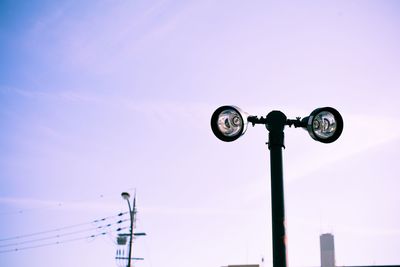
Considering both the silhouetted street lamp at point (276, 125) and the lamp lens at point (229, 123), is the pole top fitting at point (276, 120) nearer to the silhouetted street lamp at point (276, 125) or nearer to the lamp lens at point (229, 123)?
the silhouetted street lamp at point (276, 125)

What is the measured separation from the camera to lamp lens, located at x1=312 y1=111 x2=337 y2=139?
394 centimetres

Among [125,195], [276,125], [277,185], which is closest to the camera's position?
[277,185]

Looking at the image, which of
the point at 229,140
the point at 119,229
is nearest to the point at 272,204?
the point at 229,140

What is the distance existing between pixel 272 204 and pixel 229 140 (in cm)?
86

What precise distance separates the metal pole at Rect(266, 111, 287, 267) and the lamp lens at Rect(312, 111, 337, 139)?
15.4 inches

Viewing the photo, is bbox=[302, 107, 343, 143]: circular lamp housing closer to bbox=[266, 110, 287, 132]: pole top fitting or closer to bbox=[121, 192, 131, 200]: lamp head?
bbox=[266, 110, 287, 132]: pole top fitting

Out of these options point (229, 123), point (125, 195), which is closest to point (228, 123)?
point (229, 123)

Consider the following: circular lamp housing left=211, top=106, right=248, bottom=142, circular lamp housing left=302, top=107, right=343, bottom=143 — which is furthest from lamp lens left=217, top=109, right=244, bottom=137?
circular lamp housing left=302, top=107, right=343, bottom=143

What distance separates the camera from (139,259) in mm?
35031

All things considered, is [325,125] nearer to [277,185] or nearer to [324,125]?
[324,125]

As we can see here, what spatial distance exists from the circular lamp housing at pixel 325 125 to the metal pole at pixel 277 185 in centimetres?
33

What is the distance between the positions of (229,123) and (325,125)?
43.8 inches

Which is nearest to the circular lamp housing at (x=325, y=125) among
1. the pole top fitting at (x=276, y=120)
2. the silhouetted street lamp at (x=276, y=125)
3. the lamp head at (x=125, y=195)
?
the silhouetted street lamp at (x=276, y=125)

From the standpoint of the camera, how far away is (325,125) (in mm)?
3984
